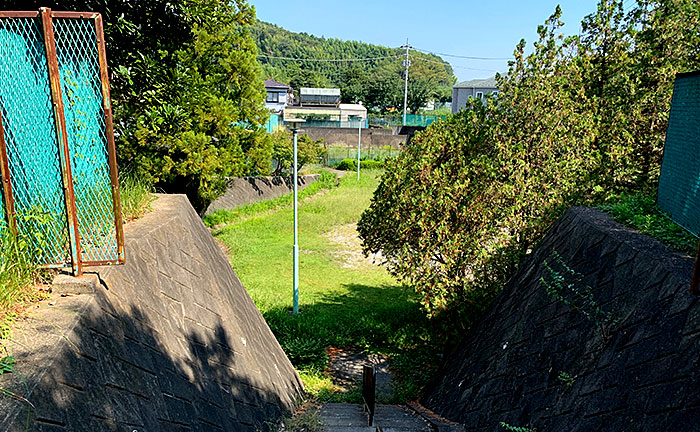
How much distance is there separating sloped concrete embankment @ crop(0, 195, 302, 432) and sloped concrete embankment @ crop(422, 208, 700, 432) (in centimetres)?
245

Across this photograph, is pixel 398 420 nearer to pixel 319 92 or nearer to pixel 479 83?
pixel 479 83

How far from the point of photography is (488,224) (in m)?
7.42

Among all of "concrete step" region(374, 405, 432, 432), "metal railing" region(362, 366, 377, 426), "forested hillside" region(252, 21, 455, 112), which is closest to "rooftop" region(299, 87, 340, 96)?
"forested hillside" region(252, 21, 455, 112)

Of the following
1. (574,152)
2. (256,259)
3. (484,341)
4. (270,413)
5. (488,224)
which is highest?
(574,152)

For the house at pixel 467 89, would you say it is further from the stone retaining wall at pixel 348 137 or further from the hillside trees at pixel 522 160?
the hillside trees at pixel 522 160

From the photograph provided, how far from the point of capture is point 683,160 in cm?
495

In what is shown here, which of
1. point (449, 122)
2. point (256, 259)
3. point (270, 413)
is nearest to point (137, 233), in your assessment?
point (270, 413)

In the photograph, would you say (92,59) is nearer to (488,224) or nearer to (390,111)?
(488,224)

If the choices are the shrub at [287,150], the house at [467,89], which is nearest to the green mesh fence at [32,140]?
the shrub at [287,150]

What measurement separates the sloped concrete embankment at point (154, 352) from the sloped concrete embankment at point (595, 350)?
8.04 ft

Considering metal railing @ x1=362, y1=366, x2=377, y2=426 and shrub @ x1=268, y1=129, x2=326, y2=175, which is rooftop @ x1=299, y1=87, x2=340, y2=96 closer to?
shrub @ x1=268, y1=129, x2=326, y2=175

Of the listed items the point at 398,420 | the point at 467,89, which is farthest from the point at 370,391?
the point at 467,89

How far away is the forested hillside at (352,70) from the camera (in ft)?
206

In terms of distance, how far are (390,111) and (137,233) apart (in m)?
60.0
